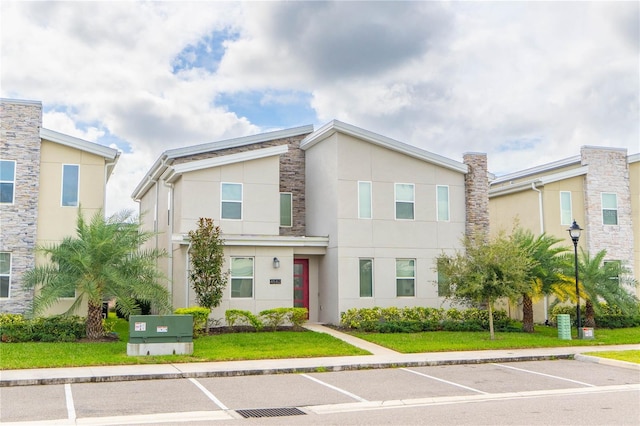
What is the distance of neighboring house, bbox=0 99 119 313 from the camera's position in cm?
1958

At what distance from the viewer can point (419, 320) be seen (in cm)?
2214

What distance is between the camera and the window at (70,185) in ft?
67.4

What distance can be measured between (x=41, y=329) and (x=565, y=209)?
1964cm

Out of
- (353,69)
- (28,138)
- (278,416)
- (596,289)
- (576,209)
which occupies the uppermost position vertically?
(353,69)

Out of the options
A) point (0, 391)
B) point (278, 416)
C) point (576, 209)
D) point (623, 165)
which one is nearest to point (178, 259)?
point (0, 391)

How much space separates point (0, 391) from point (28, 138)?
34.5 ft

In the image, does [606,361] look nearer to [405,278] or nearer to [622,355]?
[622,355]

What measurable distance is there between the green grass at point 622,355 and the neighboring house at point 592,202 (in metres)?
8.05

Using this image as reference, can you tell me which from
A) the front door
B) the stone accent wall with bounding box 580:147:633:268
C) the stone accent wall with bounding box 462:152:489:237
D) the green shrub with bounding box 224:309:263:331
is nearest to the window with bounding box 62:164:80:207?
the green shrub with bounding box 224:309:263:331

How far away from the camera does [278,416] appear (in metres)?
9.85

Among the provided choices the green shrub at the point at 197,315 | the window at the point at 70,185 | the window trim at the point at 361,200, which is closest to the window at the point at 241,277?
the green shrub at the point at 197,315

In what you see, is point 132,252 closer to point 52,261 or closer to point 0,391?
point 52,261

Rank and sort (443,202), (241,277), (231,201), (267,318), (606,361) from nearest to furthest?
1. (606,361)
2. (267,318)
3. (241,277)
4. (231,201)
5. (443,202)

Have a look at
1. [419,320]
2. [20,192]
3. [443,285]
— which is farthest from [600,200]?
[20,192]
